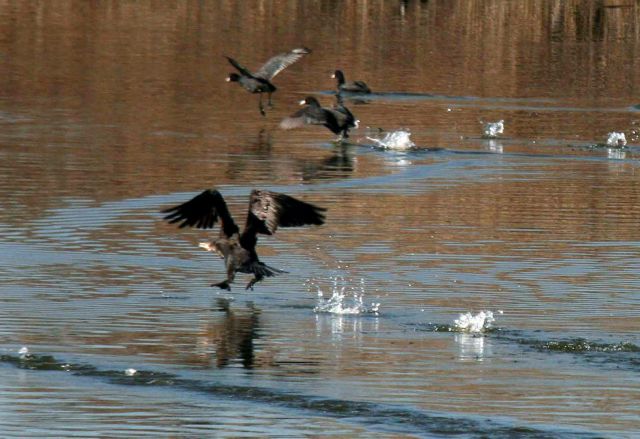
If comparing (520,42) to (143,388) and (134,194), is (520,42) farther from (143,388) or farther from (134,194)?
(143,388)

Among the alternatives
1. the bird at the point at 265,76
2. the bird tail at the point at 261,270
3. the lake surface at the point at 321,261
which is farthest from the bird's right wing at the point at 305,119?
the bird tail at the point at 261,270

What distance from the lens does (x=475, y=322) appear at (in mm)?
11062

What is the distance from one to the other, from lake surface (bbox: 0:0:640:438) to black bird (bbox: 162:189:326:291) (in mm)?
341

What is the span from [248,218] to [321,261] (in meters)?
1.38

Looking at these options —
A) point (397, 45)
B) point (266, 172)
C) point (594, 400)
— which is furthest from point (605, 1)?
point (594, 400)

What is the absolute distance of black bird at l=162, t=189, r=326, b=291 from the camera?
12359 millimetres

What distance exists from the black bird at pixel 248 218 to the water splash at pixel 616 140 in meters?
10.7

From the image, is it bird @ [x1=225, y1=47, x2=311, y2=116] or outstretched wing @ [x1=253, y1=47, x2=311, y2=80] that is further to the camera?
outstretched wing @ [x1=253, y1=47, x2=311, y2=80]

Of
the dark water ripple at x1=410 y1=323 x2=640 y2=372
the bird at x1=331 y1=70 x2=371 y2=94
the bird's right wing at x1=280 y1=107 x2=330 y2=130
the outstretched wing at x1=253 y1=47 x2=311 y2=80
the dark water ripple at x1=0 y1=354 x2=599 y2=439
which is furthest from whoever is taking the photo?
the bird at x1=331 y1=70 x2=371 y2=94

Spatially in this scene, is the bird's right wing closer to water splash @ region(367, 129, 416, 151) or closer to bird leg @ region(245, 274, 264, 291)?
water splash @ region(367, 129, 416, 151)

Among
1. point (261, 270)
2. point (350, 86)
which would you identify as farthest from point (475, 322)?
point (350, 86)

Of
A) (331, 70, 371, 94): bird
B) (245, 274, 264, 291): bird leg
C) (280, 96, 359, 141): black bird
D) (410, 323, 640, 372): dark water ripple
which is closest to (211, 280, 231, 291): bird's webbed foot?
(245, 274, 264, 291): bird leg

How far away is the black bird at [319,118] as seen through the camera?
2105cm

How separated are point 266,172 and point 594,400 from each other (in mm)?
10297
